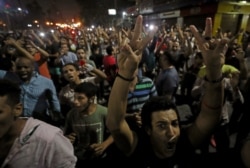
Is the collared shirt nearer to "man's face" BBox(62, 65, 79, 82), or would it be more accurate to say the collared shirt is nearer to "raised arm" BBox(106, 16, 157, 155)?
"raised arm" BBox(106, 16, 157, 155)

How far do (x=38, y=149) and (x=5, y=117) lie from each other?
31cm

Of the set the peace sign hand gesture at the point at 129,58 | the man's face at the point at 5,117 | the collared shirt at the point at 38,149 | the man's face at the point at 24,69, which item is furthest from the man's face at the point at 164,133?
the man's face at the point at 24,69

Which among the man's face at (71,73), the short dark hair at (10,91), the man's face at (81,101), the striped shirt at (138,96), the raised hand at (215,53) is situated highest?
the raised hand at (215,53)

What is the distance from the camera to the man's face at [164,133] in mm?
1772

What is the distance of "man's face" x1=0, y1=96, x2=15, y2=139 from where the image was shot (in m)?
1.47

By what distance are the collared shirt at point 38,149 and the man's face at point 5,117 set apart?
103 mm

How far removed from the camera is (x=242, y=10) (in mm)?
19078

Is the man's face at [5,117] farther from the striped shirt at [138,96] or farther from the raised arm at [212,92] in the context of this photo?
the striped shirt at [138,96]

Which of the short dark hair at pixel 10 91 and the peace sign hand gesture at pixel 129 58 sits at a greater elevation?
the peace sign hand gesture at pixel 129 58

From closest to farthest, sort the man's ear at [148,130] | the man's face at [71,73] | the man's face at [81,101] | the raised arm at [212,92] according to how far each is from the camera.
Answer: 1. the raised arm at [212,92]
2. the man's ear at [148,130]
3. the man's face at [81,101]
4. the man's face at [71,73]

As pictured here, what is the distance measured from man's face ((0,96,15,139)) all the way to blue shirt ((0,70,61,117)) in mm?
1817

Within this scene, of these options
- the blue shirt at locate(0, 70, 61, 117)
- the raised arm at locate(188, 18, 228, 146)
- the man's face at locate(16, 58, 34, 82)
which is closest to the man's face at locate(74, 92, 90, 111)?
the blue shirt at locate(0, 70, 61, 117)

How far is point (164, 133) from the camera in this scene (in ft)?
5.87

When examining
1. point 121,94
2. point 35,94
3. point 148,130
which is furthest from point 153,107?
point 35,94
